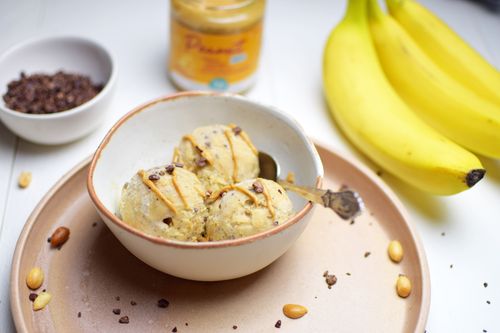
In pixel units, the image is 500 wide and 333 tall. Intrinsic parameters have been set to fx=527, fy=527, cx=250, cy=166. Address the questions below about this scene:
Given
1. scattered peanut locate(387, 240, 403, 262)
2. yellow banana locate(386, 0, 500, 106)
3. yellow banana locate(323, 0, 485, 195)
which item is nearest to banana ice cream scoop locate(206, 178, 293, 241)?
scattered peanut locate(387, 240, 403, 262)

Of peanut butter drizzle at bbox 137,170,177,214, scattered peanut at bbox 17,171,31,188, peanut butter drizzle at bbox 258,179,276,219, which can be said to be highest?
peanut butter drizzle at bbox 258,179,276,219

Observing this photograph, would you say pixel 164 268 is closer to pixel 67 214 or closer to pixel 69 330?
pixel 69 330

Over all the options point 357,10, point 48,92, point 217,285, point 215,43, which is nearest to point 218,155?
point 217,285

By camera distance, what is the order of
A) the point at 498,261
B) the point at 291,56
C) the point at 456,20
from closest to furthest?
1. the point at 498,261
2. the point at 291,56
3. the point at 456,20

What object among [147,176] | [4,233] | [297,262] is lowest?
[4,233]

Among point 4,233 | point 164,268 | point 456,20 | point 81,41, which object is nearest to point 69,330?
point 164,268

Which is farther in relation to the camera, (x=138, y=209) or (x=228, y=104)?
(x=228, y=104)

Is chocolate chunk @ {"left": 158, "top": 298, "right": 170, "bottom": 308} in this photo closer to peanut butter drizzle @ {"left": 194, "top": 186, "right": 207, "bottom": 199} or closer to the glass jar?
peanut butter drizzle @ {"left": 194, "top": 186, "right": 207, "bottom": 199}
